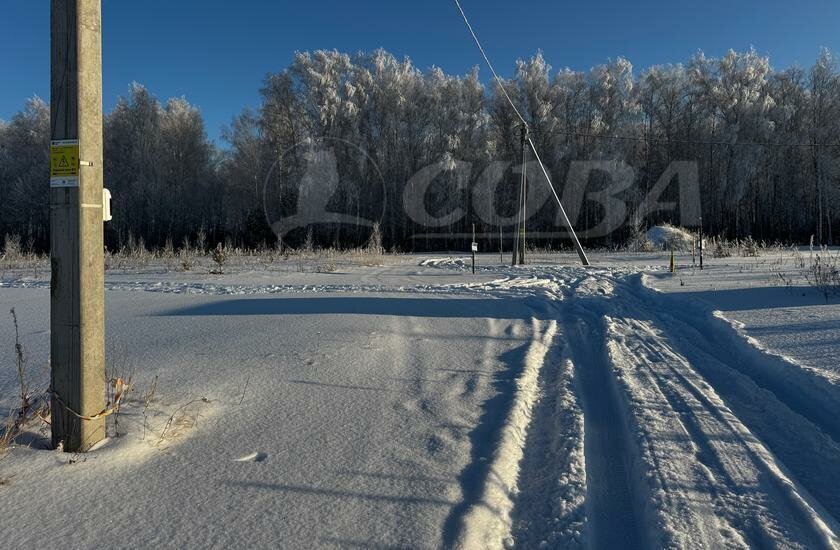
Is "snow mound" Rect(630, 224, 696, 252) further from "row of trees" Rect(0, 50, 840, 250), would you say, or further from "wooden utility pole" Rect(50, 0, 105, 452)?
"wooden utility pole" Rect(50, 0, 105, 452)

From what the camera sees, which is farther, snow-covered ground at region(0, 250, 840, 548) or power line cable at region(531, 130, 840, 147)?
power line cable at region(531, 130, 840, 147)

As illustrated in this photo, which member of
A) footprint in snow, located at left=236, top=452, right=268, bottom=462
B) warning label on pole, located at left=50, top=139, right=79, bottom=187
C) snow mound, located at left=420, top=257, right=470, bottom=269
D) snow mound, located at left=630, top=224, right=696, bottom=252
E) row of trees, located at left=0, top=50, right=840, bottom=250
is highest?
row of trees, located at left=0, top=50, right=840, bottom=250

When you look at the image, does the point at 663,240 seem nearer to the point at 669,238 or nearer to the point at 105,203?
the point at 669,238

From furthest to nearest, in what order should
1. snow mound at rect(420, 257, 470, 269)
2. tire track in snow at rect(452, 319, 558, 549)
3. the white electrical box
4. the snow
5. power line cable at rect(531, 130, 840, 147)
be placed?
power line cable at rect(531, 130, 840, 147)
the snow
snow mound at rect(420, 257, 470, 269)
the white electrical box
tire track in snow at rect(452, 319, 558, 549)

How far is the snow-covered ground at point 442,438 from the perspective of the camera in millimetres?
2160

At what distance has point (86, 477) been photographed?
2359mm

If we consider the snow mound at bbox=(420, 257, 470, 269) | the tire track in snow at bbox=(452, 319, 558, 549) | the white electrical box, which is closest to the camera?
the tire track in snow at bbox=(452, 319, 558, 549)

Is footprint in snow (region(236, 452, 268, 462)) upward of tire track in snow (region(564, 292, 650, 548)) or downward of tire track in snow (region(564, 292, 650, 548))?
upward

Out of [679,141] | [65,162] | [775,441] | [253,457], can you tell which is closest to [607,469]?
[775,441]

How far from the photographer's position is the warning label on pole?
252cm

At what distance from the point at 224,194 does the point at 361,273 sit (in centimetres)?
3211

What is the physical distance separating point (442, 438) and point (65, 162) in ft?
8.64

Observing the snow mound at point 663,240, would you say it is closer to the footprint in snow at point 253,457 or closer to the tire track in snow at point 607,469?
the tire track in snow at point 607,469

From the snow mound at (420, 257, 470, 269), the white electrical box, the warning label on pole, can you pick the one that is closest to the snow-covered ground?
the white electrical box
